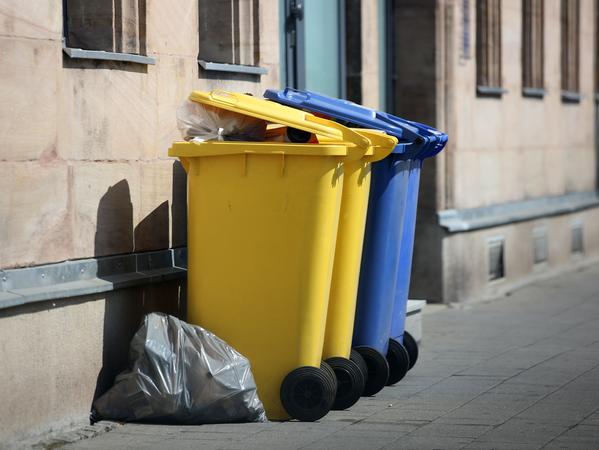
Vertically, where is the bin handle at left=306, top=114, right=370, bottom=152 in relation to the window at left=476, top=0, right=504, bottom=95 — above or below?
below

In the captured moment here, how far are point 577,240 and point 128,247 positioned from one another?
1035 centimetres

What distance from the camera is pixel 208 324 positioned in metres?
7.50

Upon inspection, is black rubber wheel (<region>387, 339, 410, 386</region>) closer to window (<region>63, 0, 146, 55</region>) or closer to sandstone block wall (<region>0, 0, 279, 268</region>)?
sandstone block wall (<region>0, 0, 279, 268</region>)

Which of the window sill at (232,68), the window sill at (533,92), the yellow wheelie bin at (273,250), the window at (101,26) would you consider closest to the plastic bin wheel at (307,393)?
the yellow wheelie bin at (273,250)

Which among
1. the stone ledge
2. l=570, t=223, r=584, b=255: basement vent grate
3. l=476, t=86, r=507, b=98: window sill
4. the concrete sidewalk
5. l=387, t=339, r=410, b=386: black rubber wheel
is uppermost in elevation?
l=476, t=86, r=507, b=98: window sill

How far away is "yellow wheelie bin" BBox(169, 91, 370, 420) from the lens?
7301 mm

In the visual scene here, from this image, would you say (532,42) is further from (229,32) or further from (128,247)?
(128,247)

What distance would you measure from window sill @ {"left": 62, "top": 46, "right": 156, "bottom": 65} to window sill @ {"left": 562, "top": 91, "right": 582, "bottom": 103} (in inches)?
395

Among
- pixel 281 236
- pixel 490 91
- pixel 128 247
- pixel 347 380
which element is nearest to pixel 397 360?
pixel 347 380

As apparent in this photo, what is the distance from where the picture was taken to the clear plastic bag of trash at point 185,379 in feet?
23.6

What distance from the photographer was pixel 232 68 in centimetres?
912

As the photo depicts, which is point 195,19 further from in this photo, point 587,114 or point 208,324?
point 587,114

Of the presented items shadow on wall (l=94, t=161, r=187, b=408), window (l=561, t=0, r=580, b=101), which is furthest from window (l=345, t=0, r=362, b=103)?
window (l=561, t=0, r=580, b=101)

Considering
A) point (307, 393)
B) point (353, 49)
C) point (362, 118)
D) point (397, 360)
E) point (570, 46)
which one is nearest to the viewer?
point (307, 393)
